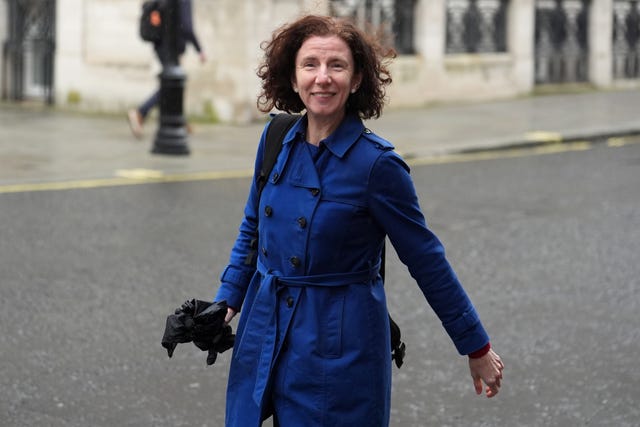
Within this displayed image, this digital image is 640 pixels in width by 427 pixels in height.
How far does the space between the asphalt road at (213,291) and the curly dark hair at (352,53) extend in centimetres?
201

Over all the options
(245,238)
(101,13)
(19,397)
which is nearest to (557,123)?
(101,13)

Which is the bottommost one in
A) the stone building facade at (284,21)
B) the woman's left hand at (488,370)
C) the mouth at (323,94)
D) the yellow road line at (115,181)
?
the woman's left hand at (488,370)

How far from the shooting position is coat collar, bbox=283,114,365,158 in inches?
139

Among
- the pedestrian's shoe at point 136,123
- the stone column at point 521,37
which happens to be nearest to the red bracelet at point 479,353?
the pedestrian's shoe at point 136,123

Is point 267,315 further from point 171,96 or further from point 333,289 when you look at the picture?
point 171,96

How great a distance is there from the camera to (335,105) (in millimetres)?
3564

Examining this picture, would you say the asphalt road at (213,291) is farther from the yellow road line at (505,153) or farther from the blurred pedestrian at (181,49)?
the blurred pedestrian at (181,49)

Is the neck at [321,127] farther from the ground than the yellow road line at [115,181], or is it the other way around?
the neck at [321,127]

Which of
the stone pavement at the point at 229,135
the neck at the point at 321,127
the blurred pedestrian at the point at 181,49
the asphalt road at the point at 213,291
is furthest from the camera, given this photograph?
the blurred pedestrian at the point at 181,49

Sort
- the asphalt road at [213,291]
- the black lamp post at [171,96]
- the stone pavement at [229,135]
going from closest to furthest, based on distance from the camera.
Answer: the asphalt road at [213,291] → the stone pavement at [229,135] → the black lamp post at [171,96]

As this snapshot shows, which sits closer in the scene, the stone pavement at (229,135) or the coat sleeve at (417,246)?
the coat sleeve at (417,246)

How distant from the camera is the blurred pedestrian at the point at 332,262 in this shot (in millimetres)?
3494

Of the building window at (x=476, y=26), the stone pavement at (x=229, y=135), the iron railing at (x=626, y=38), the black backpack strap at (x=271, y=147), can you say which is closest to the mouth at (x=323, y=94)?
the black backpack strap at (x=271, y=147)

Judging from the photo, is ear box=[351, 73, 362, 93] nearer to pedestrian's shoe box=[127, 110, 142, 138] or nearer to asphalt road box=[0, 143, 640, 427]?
asphalt road box=[0, 143, 640, 427]
